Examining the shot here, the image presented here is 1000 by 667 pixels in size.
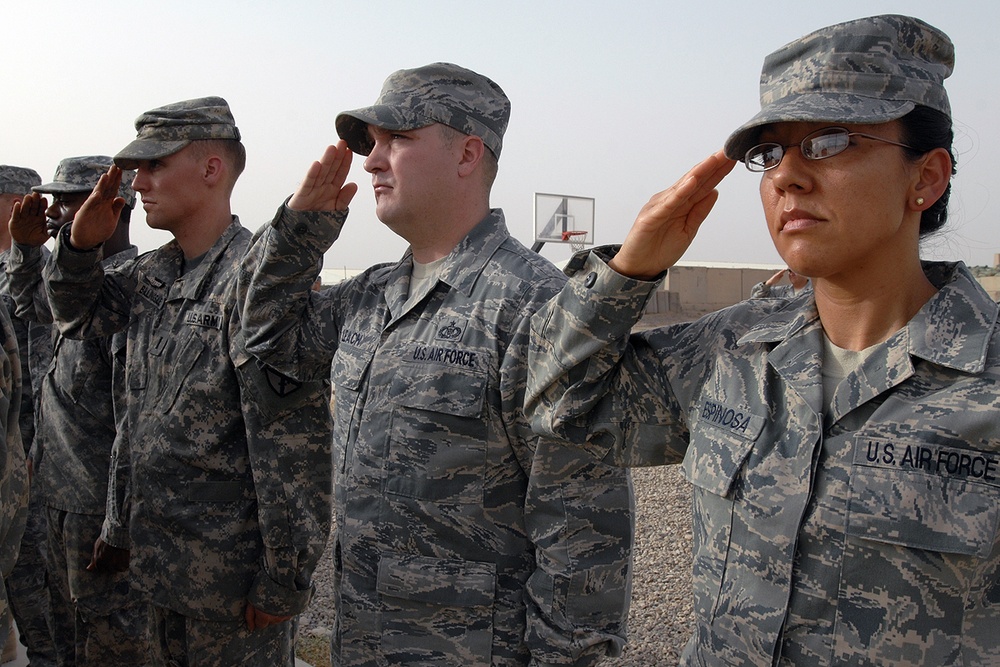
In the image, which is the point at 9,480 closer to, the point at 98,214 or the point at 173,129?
the point at 98,214

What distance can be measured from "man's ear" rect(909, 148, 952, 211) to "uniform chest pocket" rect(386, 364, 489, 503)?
1.26 meters

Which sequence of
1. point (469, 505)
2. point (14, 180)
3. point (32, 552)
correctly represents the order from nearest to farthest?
point (469, 505) < point (32, 552) < point (14, 180)

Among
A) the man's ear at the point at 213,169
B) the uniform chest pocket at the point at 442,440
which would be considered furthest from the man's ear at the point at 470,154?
the man's ear at the point at 213,169

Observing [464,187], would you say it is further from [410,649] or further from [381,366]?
[410,649]

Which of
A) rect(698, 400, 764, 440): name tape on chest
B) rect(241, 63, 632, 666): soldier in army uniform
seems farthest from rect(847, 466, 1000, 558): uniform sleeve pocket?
rect(241, 63, 632, 666): soldier in army uniform

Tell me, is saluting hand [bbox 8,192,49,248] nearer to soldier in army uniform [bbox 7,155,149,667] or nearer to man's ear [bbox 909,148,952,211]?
soldier in army uniform [bbox 7,155,149,667]

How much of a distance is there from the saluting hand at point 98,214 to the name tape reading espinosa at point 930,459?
3.28 m

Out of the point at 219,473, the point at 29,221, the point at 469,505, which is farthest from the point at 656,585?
the point at 29,221

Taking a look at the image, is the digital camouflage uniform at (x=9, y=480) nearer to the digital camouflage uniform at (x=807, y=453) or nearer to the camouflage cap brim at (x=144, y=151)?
the camouflage cap brim at (x=144, y=151)

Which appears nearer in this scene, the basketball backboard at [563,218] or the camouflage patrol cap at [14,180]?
the camouflage patrol cap at [14,180]

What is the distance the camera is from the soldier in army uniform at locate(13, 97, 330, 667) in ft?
10.3

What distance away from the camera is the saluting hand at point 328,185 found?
279cm

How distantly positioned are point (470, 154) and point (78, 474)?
265cm

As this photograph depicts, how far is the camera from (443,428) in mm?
2459
